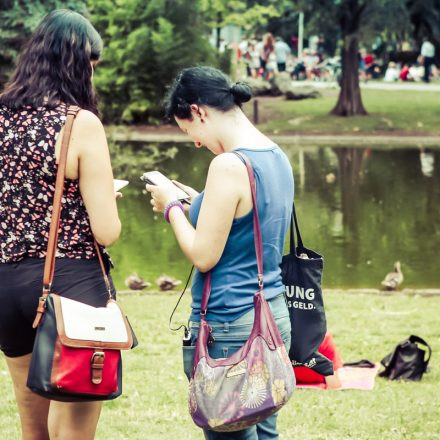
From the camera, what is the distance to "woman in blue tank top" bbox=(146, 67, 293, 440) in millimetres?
3303

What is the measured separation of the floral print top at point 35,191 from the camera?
3354 mm

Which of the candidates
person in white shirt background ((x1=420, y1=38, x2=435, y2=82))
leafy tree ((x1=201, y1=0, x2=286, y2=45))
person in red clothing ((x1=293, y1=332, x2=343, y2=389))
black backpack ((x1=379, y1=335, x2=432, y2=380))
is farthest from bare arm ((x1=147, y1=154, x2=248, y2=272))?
person in white shirt background ((x1=420, y1=38, x2=435, y2=82))

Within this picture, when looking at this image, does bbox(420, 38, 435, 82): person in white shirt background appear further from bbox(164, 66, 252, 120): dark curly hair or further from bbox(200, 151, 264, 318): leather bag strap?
bbox(200, 151, 264, 318): leather bag strap

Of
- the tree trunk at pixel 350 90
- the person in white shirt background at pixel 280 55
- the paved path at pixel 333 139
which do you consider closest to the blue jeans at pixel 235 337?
the paved path at pixel 333 139

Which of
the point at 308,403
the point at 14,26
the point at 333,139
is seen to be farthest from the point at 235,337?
the point at 333,139

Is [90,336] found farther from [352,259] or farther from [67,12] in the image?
[352,259]

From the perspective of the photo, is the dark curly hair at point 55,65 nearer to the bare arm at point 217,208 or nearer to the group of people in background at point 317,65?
the bare arm at point 217,208


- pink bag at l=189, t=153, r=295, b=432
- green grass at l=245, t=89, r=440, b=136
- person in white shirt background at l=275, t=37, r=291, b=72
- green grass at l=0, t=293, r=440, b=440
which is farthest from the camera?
person in white shirt background at l=275, t=37, r=291, b=72

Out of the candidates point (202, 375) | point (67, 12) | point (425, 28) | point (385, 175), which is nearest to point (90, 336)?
point (202, 375)

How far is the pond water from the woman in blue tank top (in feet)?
26.3

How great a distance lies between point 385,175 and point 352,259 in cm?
869

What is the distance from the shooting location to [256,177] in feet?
11.0

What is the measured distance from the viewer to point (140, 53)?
31.2 metres

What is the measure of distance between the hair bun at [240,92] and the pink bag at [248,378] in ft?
0.73
